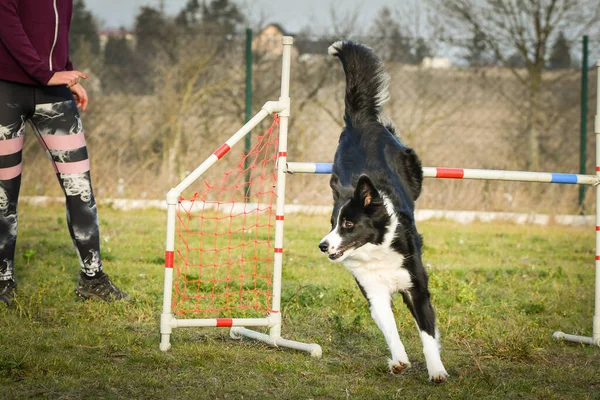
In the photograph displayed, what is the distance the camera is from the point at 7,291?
5082 millimetres

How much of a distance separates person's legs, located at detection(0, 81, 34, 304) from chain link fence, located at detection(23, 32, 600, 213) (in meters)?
6.26

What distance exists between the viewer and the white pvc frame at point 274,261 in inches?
163

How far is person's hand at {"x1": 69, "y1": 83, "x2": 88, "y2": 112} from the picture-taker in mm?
5324

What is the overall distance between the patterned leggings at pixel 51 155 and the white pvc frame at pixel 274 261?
128 cm

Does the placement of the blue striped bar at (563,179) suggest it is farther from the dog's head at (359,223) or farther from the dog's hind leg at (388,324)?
the dog's hind leg at (388,324)

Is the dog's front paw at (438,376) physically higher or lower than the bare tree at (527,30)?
lower

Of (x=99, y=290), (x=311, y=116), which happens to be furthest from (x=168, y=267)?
(x=311, y=116)

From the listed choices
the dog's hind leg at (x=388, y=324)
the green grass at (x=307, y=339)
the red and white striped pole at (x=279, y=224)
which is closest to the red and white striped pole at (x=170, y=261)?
the green grass at (x=307, y=339)

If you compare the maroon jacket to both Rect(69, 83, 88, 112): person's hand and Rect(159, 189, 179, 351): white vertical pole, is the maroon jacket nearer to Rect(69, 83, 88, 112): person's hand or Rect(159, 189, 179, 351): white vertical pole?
Rect(69, 83, 88, 112): person's hand

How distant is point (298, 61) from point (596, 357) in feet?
27.9

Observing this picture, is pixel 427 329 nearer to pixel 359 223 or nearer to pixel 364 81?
pixel 359 223

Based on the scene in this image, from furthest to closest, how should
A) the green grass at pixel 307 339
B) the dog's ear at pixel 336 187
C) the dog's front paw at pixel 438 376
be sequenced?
1. the dog's ear at pixel 336 187
2. the dog's front paw at pixel 438 376
3. the green grass at pixel 307 339

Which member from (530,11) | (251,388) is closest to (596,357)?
(251,388)

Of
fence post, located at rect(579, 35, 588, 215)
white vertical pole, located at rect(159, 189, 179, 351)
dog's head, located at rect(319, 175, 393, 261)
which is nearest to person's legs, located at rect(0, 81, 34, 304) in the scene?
white vertical pole, located at rect(159, 189, 179, 351)
